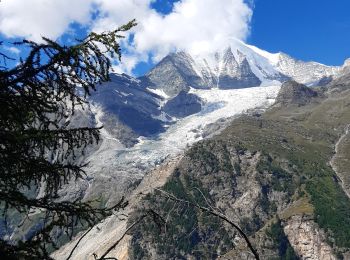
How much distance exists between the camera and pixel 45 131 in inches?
430

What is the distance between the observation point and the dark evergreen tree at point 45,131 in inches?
407

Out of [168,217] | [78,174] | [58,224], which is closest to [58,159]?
[78,174]

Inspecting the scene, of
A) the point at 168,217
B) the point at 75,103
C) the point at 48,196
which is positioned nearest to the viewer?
Result: the point at 168,217

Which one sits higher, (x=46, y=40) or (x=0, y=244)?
(x=46, y=40)

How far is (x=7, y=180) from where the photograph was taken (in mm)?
10773

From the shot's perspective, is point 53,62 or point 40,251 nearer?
point 40,251

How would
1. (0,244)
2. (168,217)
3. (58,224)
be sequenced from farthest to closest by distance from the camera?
(58,224) < (0,244) < (168,217)

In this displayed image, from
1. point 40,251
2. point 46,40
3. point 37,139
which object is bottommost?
point 40,251

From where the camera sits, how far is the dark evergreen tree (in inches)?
407

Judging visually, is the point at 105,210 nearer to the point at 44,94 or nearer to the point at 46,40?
the point at 44,94

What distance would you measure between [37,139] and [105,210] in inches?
80.9

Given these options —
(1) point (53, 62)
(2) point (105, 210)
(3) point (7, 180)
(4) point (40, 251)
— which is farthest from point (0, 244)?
(1) point (53, 62)

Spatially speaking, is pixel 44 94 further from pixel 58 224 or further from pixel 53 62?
pixel 58 224

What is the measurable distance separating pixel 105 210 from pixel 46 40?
3.66 meters
